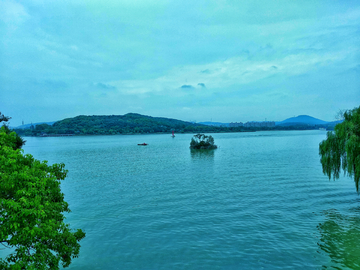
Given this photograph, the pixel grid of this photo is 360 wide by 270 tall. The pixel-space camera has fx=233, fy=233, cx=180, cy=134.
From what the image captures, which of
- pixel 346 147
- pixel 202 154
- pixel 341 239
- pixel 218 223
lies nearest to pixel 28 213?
pixel 218 223

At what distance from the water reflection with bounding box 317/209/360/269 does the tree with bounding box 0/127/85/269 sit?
53.1 ft

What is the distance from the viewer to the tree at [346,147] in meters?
21.4

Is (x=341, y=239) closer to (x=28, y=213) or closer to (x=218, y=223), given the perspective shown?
(x=218, y=223)

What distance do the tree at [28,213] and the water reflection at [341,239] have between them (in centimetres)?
1618

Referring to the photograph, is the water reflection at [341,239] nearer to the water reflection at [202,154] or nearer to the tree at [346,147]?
the tree at [346,147]

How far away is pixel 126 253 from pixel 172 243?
11.8 ft

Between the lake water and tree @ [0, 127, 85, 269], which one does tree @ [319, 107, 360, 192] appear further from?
tree @ [0, 127, 85, 269]

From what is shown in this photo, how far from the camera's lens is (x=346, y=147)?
21719 millimetres

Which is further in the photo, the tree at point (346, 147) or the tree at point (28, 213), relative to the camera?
the tree at point (346, 147)

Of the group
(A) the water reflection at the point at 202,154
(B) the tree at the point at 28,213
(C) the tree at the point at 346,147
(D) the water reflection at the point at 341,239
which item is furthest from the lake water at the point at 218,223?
(A) the water reflection at the point at 202,154

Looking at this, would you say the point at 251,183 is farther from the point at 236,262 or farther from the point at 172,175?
the point at 236,262

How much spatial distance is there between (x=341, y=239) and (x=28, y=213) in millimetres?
21535

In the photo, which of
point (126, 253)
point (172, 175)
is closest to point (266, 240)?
point (126, 253)

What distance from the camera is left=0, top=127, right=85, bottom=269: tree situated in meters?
8.67
